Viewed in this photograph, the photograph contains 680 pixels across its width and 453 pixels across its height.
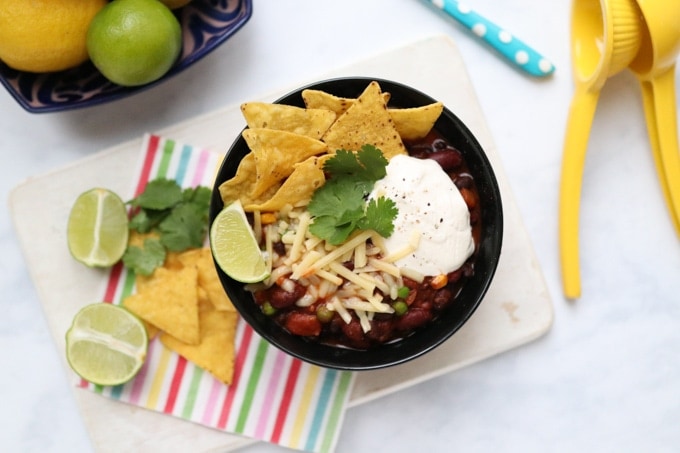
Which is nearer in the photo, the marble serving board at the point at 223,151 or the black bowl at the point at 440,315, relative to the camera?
the black bowl at the point at 440,315

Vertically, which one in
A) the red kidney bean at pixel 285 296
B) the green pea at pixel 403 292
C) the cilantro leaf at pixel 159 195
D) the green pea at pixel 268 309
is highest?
the green pea at pixel 403 292

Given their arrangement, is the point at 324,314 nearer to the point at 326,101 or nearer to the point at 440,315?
the point at 440,315

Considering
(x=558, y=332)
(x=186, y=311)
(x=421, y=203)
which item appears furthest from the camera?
Result: (x=558, y=332)

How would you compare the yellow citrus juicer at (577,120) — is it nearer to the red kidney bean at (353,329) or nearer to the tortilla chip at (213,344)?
the red kidney bean at (353,329)

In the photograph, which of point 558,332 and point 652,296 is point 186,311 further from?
point 652,296

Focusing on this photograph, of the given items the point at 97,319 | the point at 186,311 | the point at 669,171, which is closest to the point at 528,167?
the point at 669,171

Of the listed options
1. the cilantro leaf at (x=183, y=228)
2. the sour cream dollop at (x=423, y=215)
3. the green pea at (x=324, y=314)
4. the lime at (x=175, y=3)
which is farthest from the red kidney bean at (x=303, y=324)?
the lime at (x=175, y=3)
